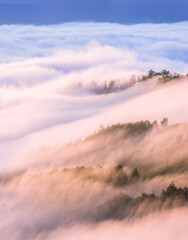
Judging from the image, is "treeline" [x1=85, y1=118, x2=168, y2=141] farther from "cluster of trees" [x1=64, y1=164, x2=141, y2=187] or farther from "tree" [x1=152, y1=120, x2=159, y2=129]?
"cluster of trees" [x1=64, y1=164, x2=141, y2=187]

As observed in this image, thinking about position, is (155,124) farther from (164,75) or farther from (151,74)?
(151,74)

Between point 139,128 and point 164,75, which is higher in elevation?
point 164,75

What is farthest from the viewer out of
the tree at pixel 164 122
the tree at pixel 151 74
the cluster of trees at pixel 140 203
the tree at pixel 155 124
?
the tree at pixel 151 74

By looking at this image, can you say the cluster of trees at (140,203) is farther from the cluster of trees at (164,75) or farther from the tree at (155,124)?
the cluster of trees at (164,75)

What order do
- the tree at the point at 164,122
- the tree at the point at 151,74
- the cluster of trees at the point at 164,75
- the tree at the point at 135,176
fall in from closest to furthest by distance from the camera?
the tree at the point at 135,176 → the tree at the point at 164,122 → the cluster of trees at the point at 164,75 → the tree at the point at 151,74

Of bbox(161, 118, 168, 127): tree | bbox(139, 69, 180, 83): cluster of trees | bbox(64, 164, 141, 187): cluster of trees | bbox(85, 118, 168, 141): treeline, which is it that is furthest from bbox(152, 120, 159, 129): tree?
bbox(139, 69, 180, 83): cluster of trees

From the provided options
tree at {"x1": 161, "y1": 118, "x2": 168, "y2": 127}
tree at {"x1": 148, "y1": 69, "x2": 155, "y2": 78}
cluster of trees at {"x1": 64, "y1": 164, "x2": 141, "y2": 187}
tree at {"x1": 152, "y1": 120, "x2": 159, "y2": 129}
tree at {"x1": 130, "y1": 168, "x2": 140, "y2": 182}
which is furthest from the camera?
tree at {"x1": 148, "y1": 69, "x2": 155, "y2": 78}

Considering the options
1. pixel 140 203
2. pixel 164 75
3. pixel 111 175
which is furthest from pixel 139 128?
pixel 164 75

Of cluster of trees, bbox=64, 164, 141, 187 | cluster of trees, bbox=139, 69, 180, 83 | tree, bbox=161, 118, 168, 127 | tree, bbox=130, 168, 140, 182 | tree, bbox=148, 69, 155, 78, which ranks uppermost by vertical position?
tree, bbox=148, 69, 155, 78

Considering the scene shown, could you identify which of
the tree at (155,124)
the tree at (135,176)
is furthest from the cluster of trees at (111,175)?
the tree at (155,124)

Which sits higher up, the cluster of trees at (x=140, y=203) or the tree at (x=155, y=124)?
the tree at (x=155, y=124)

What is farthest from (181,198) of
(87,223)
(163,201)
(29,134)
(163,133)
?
(29,134)

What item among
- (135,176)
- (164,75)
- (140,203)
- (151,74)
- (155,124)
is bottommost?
(140,203)

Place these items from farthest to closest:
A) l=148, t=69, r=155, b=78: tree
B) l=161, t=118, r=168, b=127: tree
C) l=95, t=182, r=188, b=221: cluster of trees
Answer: l=148, t=69, r=155, b=78: tree, l=161, t=118, r=168, b=127: tree, l=95, t=182, r=188, b=221: cluster of trees
